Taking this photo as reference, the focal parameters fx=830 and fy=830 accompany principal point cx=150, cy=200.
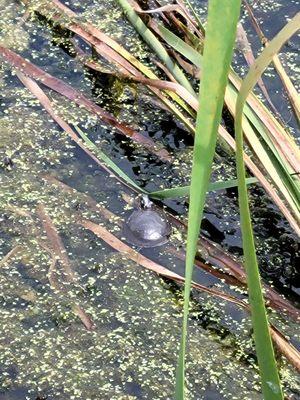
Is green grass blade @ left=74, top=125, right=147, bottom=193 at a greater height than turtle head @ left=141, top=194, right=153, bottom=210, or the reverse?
green grass blade @ left=74, top=125, right=147, bottom=193

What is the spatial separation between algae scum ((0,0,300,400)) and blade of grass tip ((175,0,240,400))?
0.64 m

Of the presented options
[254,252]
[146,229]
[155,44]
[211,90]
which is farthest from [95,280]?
[211,90]

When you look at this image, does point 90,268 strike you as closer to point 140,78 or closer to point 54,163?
point 54,163

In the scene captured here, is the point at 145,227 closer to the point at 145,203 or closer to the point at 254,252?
the point at 145,203

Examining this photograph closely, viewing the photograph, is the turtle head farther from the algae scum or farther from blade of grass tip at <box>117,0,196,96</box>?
blade of grass tip at <box>117,0,196,96</box>

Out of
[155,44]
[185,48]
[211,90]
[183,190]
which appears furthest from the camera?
[155,44]

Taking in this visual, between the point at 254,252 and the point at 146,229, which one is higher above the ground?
the point at 146,229

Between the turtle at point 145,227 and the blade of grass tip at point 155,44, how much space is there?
34cm

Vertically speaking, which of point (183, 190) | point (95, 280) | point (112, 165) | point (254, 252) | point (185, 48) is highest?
point (185, 48)

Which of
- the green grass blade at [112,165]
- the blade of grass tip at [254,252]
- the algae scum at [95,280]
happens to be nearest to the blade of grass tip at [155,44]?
the algae scum at [95,280]

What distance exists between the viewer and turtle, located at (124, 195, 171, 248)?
66.3 inches

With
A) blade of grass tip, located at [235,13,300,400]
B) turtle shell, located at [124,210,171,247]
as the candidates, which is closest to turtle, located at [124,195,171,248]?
turtle shell, located at [124,210,171,247]

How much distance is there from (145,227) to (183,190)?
109 millimetres

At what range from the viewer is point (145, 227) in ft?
5.45
